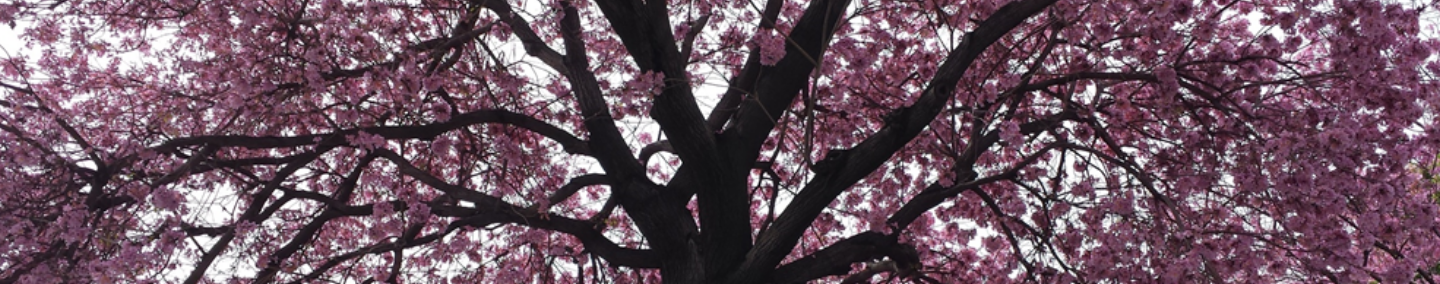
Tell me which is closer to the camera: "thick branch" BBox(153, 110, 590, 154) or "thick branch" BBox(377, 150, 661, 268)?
"thick branch" BBox(153, 110, 590, 154)

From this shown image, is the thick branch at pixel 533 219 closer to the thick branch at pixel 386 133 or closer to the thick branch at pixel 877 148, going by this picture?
the thick branch at pixel 386 133

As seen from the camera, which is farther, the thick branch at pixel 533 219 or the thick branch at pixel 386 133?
the thick branch at pixel 533 219

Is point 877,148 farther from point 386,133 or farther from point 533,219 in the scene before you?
point 386,133

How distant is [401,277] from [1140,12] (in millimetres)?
5423

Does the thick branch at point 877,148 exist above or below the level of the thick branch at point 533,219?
above

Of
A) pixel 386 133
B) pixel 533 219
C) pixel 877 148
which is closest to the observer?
pixel 386 133

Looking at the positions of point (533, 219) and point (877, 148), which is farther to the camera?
point (533, 219)

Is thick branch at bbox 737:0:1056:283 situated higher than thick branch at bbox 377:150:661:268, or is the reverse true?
thick branch at bbox 737:0:1056:283

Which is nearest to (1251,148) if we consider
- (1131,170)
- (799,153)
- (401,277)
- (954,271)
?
(1131,170)

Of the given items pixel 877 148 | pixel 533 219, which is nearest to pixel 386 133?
pixel 533 219

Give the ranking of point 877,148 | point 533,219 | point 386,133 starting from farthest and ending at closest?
1. point 533,219
2. point 877,148
3. point 386,133

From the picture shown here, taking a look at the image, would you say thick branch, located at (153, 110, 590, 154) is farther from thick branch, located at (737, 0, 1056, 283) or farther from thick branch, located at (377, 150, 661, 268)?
thick branch, located at (737, 0, 1056, 283)

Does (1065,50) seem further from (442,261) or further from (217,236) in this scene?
(217,236)

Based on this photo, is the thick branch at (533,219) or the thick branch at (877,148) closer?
the thick branch at (877,148)
